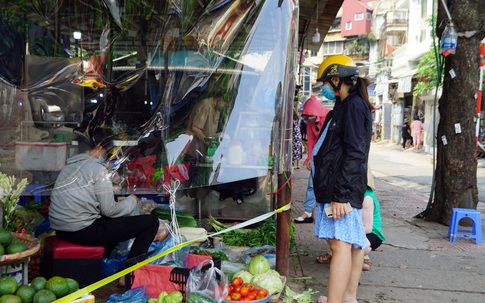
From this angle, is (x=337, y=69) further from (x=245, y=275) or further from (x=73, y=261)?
(x=73, y=261)

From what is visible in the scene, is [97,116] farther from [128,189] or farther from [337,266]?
[337,266]

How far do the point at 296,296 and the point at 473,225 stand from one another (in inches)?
133

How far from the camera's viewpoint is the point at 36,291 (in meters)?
2.92

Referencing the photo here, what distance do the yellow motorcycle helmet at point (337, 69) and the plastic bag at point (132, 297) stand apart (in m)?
2.12

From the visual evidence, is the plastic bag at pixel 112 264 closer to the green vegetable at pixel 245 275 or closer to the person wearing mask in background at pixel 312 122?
the green vegetable at pixel 245 275

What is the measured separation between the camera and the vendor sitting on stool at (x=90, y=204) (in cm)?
386

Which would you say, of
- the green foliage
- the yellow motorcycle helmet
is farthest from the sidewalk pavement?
the green foliage

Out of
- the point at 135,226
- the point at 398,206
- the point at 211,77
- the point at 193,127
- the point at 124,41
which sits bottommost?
the point at 398,206

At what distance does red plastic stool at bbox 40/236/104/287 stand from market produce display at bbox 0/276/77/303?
91 centimetres

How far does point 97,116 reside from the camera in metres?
4.20

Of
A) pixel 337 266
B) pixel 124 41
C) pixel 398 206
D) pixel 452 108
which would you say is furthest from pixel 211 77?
pixel 398 206

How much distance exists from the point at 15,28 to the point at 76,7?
0.58 m

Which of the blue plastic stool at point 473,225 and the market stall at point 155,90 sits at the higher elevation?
the market stall at point 155,90

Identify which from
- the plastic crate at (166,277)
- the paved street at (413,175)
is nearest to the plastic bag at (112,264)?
the plastic crate at (166,277)
